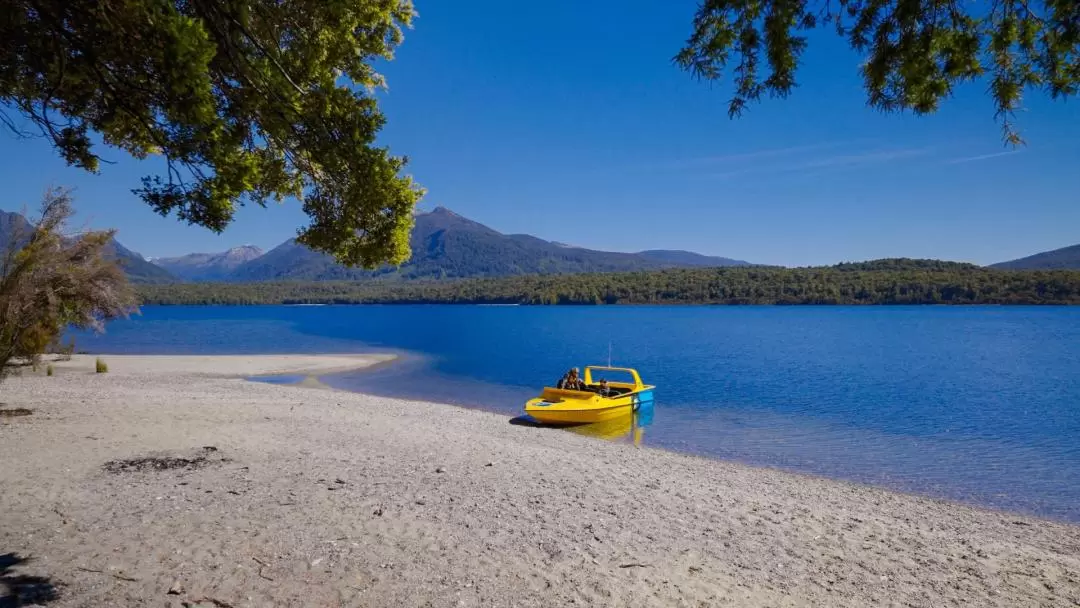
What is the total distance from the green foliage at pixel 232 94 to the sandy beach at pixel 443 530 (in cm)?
330

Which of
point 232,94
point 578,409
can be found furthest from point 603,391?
point 232,94

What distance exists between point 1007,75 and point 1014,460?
693 inches

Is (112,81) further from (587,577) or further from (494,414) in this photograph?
(494,414)

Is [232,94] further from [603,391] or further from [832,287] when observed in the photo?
[832,287]

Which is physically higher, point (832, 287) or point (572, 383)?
point (832, 287)

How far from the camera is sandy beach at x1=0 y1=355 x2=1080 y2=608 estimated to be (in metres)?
5.89

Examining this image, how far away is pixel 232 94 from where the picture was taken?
5.56 m

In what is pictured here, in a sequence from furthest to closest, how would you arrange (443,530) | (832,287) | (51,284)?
(832,287), (51,284), (443,530)

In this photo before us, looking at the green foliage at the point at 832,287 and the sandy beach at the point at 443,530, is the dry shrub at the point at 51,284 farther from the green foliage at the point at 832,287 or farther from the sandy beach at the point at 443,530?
the green foliage at the point at 832,287

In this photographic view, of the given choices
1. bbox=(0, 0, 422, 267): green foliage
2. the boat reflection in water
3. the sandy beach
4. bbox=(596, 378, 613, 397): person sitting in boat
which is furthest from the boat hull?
bbox=(0, 0, 422, 267): green foliage

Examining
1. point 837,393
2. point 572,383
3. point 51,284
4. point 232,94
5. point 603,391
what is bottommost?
point 837,393

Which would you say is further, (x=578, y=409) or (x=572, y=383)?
(x=572, y=383)

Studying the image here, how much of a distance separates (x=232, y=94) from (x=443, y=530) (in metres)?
5.43

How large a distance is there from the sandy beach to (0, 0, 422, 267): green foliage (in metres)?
3.30
